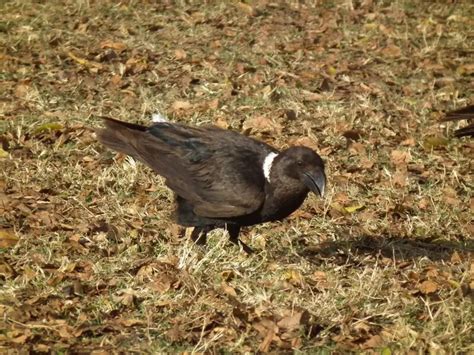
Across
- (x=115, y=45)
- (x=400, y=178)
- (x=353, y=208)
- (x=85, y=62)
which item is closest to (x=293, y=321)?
(x=353, y=208)

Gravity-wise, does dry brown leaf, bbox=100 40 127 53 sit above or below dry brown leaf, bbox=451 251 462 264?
above

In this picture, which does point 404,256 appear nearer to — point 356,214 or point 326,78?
point 356,214

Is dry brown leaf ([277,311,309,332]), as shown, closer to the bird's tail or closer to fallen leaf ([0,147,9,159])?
the bird's tail

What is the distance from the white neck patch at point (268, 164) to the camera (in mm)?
6484

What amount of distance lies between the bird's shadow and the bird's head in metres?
0.72

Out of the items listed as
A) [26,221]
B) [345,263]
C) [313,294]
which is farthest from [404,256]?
[26,221]

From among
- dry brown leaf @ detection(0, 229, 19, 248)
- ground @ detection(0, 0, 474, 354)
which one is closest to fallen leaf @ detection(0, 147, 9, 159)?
ground @ detection(0, 0, 474, 354)

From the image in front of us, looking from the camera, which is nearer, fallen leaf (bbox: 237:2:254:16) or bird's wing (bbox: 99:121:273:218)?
bird's wing (bbox: 99:121:273:218)

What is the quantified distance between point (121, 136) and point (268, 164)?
1.15 metres

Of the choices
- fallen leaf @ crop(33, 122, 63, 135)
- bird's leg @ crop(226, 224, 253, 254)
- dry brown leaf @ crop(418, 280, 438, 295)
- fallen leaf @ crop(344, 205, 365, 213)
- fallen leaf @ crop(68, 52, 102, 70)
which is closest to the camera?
dry brown leaf @ crop(418, 280, 438, 295)

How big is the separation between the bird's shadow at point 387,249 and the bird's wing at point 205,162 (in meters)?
0.77

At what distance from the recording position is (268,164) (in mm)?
6547

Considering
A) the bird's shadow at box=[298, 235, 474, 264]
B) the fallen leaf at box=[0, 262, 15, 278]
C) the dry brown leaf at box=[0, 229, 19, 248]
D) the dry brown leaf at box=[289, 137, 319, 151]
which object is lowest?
the bird's shadow at box=[298, 235, 474, 264]

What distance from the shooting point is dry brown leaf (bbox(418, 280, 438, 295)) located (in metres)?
6.03
